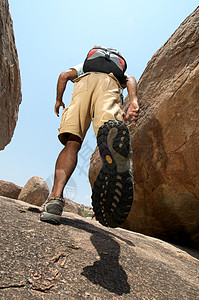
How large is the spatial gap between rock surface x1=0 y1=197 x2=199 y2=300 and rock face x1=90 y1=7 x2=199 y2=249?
1.20m

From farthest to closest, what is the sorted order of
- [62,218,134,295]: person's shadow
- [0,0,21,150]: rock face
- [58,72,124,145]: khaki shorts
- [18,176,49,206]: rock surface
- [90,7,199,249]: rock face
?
[18,176,49,206]: rock surface → [0,0,21,150]: rock face → [90,7,199,249]: rock face → [58,72,124,145]: khaki shorts → [62,218,134,295]: person's shadow

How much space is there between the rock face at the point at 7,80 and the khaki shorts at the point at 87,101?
174 cm

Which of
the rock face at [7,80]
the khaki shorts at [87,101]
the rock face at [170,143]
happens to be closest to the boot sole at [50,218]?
the khaki shorts at [87,101]

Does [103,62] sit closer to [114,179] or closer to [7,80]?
[114,179]

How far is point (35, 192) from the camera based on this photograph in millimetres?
7848

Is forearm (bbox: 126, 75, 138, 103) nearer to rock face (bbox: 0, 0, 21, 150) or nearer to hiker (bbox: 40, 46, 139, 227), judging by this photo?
hiker (bbox: 40, 46, 139, 227)

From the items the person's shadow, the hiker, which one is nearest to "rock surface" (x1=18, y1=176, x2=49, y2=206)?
the hiker

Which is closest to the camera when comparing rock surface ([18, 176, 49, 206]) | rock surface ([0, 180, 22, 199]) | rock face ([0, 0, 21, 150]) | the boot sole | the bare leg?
the boot sole

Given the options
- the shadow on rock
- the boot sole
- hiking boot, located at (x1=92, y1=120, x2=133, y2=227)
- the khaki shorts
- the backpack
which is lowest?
the shadow on rock

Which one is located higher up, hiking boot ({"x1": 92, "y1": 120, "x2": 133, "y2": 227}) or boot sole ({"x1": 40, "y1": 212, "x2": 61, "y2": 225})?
hiking boot ({"x1": 92, "y1": 120, "x2": 133, "y2": 227})

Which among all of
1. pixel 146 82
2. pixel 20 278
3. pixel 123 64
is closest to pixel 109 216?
pixel 20 278

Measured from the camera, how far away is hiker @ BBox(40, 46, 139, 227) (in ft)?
3.98

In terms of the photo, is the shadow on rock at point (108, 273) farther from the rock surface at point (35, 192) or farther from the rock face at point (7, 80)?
the rock surface at point (35, 192)

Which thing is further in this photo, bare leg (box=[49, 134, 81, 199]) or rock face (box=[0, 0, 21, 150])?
rock face (box=[0, 0, 21, 150])
